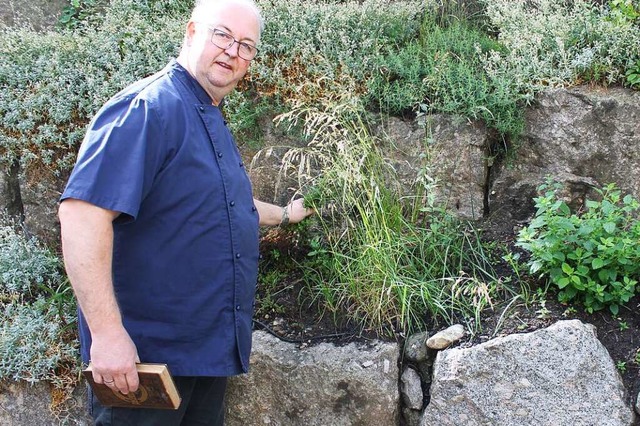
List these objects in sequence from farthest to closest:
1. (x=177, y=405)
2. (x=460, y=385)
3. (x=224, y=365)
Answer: (x=460, y=385)
(x=224, y=365)
(x=177, y=405)

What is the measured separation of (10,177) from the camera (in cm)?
442

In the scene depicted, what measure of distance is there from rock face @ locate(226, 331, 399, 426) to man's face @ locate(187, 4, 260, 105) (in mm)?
1401

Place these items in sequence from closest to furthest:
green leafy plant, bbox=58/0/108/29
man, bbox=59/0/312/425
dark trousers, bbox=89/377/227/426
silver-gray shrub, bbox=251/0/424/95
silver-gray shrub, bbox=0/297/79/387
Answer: man, bbox=59/0/312/425 < dark trousers, bbox=89/377/227/426 < silver-gray shrub, bbox=0/297/79/387 < silver-gray shrub, bbox=251/0/424/95 < green leafy plant, bbox=58/0/108/29

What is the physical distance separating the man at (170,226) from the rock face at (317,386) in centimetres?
63

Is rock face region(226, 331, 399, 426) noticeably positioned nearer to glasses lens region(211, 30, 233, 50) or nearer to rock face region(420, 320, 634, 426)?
rock face region(420, 320, 634, 426)

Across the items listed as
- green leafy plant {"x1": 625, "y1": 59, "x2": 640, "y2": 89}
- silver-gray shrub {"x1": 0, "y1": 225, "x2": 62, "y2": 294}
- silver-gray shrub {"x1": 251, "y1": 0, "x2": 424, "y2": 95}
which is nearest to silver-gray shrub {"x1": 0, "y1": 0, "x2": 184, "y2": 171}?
silver-gray shrub {"x1": 0, "y1": 225, "x2": 62, "y2": 294}

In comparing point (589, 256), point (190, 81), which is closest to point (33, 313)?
point (190, 81)

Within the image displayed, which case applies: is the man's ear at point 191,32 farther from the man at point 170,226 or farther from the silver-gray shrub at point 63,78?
the silver-gray shrub at point 63,78

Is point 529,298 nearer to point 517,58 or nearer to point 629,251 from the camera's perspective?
point 629,251

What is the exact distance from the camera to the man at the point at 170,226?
2.20 metres

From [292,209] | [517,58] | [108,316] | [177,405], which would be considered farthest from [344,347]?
[517,58]

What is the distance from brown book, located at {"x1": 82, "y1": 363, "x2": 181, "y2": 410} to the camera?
7.55 feet

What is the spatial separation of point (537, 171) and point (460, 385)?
159 centimetres

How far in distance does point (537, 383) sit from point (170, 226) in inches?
70.3
